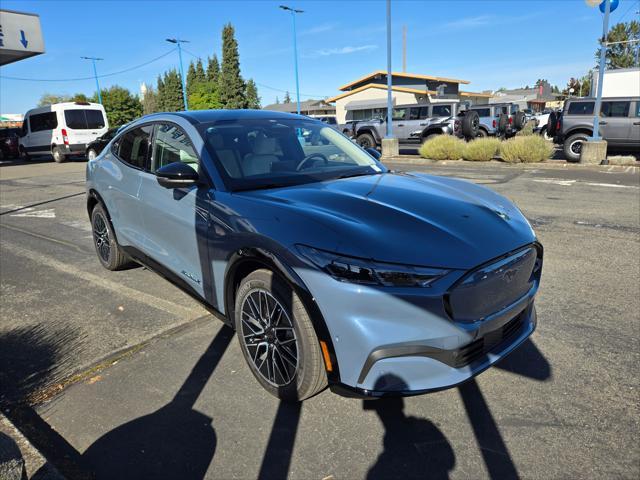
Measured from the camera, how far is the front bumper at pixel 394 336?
83.1 inches

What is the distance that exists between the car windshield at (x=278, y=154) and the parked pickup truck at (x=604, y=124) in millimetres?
12517

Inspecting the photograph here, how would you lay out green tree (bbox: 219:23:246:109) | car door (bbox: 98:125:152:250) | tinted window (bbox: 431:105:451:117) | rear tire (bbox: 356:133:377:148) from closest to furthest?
car door (bbox: 98:125:152:250)
tinted window (bbox: 431:105:451:117)
rear tire (bbox: 356:133:377:148)
green tree (bbox: 219:23:246:109)

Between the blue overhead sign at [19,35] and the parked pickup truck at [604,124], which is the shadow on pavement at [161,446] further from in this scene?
the blue overhead sign at [19,35]

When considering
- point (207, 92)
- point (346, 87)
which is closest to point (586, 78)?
point (346, 87)

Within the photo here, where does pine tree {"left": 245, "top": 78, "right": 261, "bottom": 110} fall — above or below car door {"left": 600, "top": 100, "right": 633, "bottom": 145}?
above

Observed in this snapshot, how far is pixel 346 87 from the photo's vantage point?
55.6 m

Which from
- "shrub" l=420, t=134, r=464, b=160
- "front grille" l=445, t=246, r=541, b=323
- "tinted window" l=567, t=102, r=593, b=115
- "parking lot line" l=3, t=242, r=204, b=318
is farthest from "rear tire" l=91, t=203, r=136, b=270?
"tinted window" l=567, t=102, r=593, b=115

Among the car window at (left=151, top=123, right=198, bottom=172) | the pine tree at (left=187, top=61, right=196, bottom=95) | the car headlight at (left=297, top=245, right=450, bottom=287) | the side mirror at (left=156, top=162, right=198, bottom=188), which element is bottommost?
the car headlight at (left=297, top=245, right=450, bottom=287)

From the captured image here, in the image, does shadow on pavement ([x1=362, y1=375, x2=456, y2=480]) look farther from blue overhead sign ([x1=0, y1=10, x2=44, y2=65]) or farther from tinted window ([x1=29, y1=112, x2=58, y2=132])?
blue overhead sign ([x1=0, y1=10, x2=44, y2=65])

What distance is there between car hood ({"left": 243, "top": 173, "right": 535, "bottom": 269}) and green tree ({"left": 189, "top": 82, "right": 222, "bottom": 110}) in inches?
3007

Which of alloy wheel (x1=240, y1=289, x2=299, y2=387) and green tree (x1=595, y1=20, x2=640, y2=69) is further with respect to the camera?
green tree (x1=595, y1=20, x2=640, y2=69)

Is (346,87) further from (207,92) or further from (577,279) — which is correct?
(577,279)

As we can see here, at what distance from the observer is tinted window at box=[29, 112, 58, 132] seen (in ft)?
66.9

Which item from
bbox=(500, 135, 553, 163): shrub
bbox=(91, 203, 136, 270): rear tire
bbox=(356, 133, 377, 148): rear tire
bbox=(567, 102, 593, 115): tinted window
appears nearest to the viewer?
bbox=(91, 203, 136, 270): rear tire
